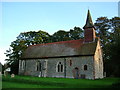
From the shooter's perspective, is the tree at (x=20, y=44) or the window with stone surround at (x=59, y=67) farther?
the tree at (x=20, y=44)

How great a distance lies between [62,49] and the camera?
103 ft

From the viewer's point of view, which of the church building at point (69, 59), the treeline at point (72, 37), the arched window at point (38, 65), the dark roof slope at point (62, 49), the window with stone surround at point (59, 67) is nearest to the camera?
the church building at point (69, 59)

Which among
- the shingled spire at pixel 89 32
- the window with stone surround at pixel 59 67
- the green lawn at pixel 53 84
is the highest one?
the shingled spire at pixel 89 32

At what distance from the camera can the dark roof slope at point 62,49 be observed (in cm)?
2835

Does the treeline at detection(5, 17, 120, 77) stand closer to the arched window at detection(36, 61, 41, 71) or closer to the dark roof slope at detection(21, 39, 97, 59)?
the dark roof slope at detection(21, 39, 97, 59)

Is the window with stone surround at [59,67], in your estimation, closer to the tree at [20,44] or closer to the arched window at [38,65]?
the arched window at [38,65]

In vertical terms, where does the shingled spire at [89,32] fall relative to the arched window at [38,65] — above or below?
above

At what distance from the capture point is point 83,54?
1079 inches

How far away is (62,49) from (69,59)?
3639mm

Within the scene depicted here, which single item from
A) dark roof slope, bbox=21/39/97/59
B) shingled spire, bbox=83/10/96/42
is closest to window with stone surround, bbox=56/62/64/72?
dark roof slope, bbox=21/39/97/59

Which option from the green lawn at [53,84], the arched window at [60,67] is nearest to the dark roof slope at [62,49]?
the arched window at [60,67]

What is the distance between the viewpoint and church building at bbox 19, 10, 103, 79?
2691 centimetres

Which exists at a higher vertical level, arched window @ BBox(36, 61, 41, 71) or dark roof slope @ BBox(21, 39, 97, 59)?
dark roof slope @ BBox(21, 39, 97, 59)

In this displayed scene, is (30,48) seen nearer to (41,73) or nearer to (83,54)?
(41,73)
